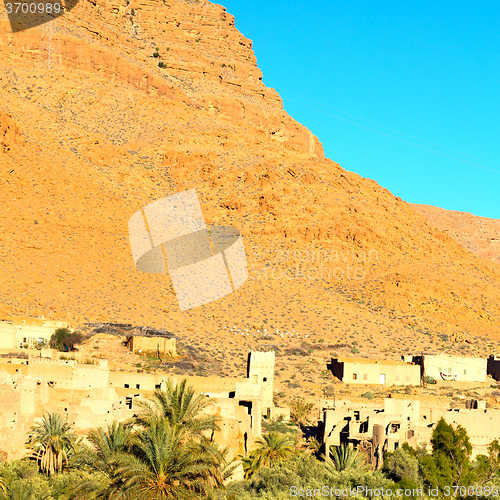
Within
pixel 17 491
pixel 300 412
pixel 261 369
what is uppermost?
pixel 261 369

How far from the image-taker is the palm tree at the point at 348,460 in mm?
24766

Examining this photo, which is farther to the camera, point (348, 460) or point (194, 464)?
point (348, 460)

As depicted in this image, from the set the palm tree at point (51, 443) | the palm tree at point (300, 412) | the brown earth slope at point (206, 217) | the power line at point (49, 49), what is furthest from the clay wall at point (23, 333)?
the power line at point (49, 49)

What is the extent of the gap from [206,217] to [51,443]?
4614 centimetres

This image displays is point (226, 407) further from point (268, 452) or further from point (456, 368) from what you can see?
point (456, 368)

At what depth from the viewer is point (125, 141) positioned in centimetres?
7688

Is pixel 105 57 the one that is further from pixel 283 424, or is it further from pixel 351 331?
pixel 283 424

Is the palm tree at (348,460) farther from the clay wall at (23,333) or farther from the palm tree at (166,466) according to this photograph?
the clay wall at (23,333)

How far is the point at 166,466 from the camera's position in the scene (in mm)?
19641

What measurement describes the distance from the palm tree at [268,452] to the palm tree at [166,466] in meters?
4.83

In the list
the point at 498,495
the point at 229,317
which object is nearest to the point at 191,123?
the point at 229,317

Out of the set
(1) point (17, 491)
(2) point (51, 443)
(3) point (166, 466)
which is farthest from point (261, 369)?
(1) point (17, 491)

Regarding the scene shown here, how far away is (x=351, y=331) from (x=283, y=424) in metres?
24.1

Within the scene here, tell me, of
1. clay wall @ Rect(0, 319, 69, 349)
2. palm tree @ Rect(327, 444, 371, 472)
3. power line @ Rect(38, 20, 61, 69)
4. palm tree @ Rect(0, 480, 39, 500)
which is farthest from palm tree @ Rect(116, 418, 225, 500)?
power line @ Rect(38, 20, 61, 69)
